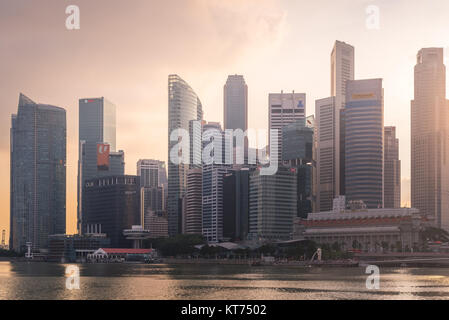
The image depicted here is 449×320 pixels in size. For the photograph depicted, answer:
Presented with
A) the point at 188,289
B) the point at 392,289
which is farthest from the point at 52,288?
the point at 392,289

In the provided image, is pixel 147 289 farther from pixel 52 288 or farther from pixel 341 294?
pixel 341 294

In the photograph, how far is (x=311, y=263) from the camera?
161 metres

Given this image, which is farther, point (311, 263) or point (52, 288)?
point (311, 263)

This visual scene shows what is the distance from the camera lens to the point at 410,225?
193250mm
